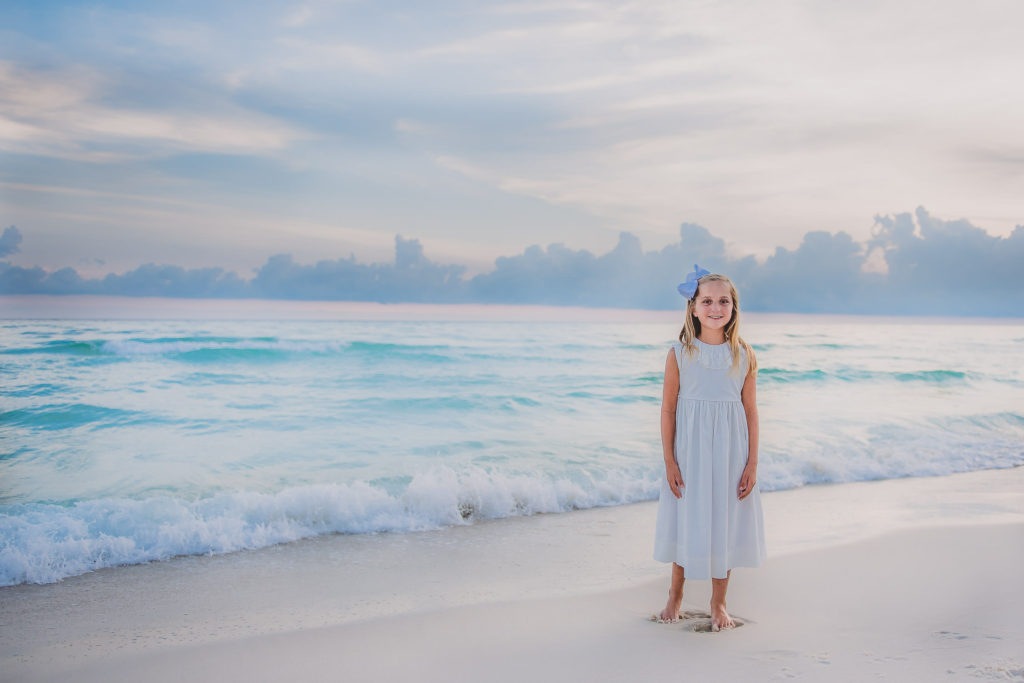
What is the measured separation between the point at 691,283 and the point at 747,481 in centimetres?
113

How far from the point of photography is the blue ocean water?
637cm

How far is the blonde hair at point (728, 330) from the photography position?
3.48m

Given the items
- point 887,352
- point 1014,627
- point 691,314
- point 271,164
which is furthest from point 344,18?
point 887,352

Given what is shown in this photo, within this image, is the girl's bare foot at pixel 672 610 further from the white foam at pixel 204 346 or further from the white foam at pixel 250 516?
the white foam at pixel 204 346

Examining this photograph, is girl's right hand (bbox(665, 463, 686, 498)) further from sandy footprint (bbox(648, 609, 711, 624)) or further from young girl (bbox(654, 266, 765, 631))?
sandy footprint (bbox(648, 609, 711, 624))

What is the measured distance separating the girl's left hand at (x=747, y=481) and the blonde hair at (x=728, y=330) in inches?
20.8

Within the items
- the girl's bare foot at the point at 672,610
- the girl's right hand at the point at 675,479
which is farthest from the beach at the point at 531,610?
the girl's right hand at the point at 675,479

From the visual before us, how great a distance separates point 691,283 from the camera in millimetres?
3564

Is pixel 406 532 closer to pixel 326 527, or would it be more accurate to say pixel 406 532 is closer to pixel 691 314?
pixel 326 527

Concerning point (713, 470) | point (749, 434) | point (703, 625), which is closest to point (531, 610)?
point (703, 625)

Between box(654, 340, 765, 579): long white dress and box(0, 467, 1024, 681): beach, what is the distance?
0.46 metres

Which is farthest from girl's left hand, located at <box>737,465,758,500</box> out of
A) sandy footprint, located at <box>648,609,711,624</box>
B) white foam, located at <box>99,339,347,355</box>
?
white foam, located at <box>99,339,347,355</box>

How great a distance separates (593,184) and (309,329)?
61.6 feet

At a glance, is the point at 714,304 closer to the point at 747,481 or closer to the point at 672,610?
the point at 747,481
